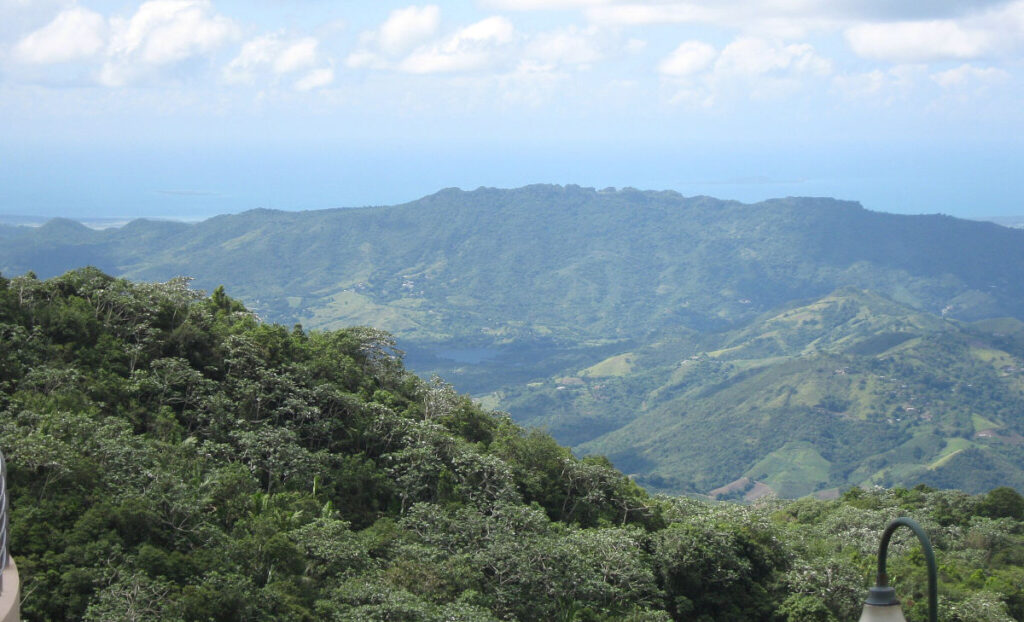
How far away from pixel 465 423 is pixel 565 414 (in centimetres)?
15509

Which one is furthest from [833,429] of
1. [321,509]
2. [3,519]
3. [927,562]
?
[3,519]

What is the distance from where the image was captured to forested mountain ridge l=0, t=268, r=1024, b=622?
22.7m

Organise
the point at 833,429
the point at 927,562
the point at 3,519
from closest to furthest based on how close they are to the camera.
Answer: the point at 927,562
the point at 3,519
the point at 833,429

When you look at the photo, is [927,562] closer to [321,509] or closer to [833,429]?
[321,509]

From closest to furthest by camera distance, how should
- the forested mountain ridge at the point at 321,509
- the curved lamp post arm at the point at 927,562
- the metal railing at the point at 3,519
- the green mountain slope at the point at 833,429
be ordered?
1. the curved lamp post arm at the point at 927,562
2. the metal railing at the point at 3,519
3. the forested mountain ridge at the point at 321,509
4. the green mountain slope at the point at 833,429

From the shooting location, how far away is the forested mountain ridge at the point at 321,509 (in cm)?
2273

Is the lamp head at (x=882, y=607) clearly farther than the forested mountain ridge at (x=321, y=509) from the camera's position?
No

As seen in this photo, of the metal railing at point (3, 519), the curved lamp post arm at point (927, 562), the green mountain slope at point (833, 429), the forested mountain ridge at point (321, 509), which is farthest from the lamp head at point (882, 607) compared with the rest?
the green mountain slope at point (833, 429)

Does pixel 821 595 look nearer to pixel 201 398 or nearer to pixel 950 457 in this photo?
pixel 201 398

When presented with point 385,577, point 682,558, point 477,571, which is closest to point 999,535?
point 682,558

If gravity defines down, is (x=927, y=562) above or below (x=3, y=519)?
below

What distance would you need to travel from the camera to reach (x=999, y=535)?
44500 mm

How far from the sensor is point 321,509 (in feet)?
98.6

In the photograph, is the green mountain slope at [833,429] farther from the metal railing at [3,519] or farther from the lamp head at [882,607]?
the metal railing at [3,519]
